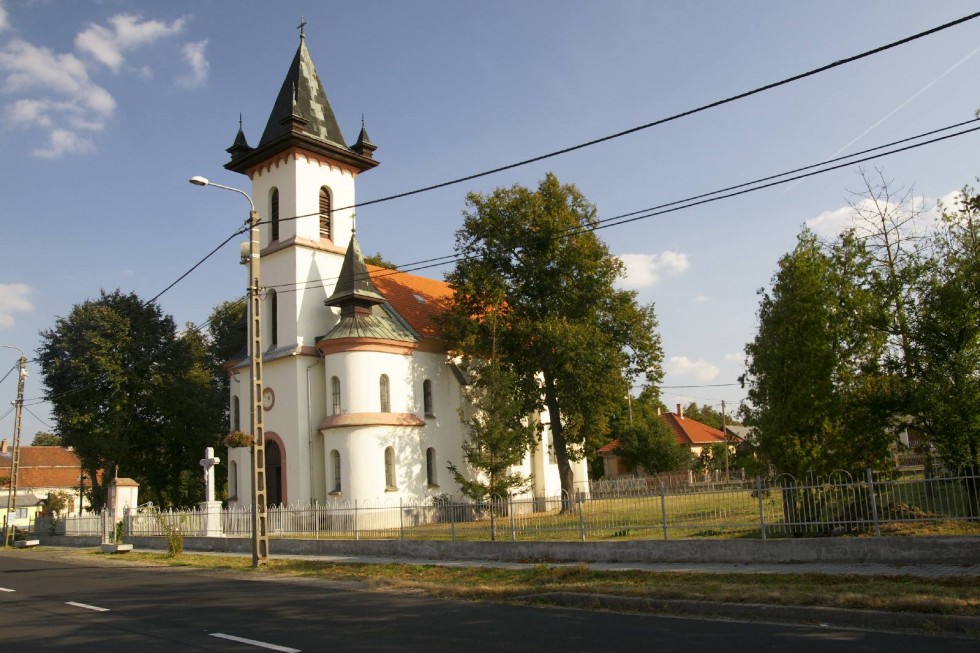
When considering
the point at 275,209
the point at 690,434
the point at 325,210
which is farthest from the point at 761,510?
the point at 690,434

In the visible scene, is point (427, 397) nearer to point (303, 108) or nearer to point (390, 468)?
point (390, 468)

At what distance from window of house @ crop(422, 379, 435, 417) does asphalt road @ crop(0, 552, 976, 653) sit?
60.8ft

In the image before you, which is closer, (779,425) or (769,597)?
(769,597)

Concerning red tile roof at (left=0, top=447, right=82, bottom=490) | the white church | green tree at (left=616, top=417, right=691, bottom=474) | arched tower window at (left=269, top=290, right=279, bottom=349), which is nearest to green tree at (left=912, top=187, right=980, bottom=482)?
the white church

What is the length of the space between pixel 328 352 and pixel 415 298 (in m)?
7.66

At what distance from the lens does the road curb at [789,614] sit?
27.9 feet

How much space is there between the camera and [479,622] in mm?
10336

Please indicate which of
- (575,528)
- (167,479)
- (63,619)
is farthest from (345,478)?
(167,479)

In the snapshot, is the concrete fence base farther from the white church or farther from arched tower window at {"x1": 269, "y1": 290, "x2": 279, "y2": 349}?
arched tower window at {"x1": 269, "y1": 290, "x2": 279, "y2": 349}

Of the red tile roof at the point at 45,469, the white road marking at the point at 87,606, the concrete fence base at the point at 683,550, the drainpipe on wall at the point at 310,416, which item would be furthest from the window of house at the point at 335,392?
the red tile roof at the point at 45,469

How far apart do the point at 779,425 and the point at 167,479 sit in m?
42.3

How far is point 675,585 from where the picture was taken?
39.0ft

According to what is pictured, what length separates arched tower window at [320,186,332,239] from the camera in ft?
113

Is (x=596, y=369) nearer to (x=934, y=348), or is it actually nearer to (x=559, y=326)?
(x=559, y=326)
